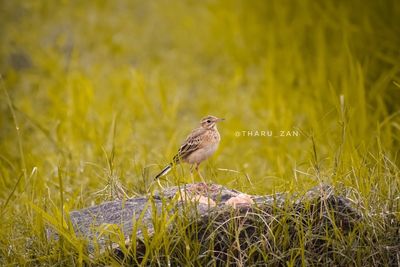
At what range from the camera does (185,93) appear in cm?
983

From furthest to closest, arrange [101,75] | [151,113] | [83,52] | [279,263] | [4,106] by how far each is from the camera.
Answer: [83,52] < [101,75] < [4,106] < [151,113] < [279,263]

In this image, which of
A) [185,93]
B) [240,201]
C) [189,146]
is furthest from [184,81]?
[240,201]

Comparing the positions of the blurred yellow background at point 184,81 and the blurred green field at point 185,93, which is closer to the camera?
the blurred green field at point 185,93

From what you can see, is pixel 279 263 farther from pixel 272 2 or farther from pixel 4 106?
pixel 272 2

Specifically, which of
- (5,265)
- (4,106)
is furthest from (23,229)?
(4,106)

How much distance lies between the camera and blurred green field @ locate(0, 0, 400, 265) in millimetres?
5594

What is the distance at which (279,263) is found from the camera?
15.0 ft

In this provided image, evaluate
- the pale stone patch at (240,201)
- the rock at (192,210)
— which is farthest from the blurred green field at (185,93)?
the pale stone patch at (240,201)

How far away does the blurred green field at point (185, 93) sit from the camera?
559 centimetres

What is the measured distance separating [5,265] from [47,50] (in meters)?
6.44

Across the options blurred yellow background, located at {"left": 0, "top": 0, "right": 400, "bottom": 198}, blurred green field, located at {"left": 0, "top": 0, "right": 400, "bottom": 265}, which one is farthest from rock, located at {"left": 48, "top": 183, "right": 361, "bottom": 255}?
blurred yellow background, located at {"left": 0, "top": 0, "right": 400, "bottom": 198}

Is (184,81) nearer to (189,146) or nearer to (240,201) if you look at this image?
(189,146)

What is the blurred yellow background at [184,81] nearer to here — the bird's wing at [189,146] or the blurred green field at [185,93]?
the blurred green field at [185,93]

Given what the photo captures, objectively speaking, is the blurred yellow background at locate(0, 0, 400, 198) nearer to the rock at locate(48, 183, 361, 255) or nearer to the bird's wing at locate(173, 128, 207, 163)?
the bird's wing at locate(173, 128, 207, 163)
